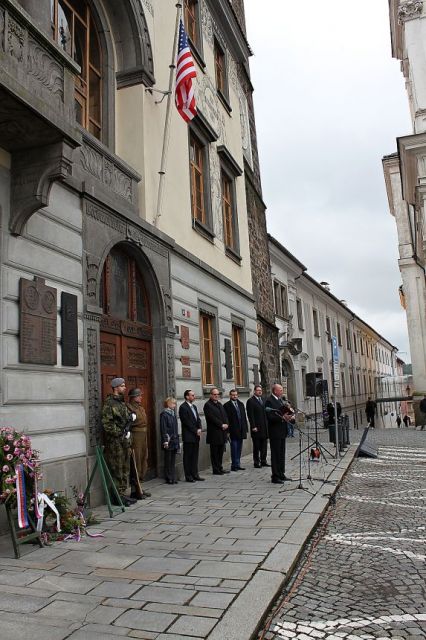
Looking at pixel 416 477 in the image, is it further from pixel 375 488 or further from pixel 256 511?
pixel 256 511

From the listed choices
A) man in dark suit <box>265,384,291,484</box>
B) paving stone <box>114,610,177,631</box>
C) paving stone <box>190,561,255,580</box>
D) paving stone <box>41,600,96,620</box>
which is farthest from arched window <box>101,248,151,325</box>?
paving stone <box>114,610,177,631</box>

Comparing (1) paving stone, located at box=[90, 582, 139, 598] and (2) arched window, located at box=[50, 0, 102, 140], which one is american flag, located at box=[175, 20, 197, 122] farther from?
(1) paving stone, located at box=[90, 582, 139, 598]

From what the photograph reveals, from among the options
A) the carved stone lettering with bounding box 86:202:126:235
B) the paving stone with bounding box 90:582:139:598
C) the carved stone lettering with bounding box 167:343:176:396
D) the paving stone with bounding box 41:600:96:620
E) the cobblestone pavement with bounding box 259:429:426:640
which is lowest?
the cobblestone pavement with bounding box 259:429:426:640

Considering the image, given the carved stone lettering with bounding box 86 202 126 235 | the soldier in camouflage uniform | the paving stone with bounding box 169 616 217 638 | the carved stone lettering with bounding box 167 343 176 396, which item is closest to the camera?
the paving stone with bounding box 169 616 217 638

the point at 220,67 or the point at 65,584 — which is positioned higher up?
the point at 220,67

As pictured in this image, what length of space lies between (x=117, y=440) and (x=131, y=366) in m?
2.13

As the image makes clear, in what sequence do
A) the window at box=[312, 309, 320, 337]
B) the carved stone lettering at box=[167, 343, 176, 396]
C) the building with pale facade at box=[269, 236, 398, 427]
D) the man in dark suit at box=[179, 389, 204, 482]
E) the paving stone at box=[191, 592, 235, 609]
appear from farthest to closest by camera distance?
the window at box=[312, 309, 320, 337] → the building with pale facade at box=[269, 236, 398, 427] → the carved stone lettering at box=[167, 343, 176, 396] → the man in dark suit at box=[179, 389, 204, 482] → the paving stone at box=[191, 592, 235, 609]

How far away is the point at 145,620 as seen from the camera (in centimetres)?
362

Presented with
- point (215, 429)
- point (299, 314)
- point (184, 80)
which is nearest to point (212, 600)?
point (215, 429)

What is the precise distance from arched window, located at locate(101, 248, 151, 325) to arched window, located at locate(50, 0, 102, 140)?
218cm

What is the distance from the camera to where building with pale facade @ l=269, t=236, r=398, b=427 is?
1097 inches

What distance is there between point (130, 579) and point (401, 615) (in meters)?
2.08

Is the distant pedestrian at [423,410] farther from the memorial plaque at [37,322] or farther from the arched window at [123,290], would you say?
the memorial plaque at [37,322]

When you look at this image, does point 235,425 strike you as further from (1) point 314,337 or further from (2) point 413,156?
(1) point 314,337
